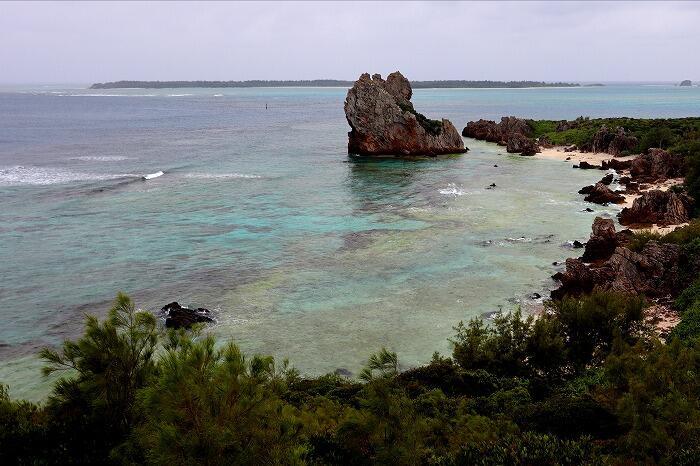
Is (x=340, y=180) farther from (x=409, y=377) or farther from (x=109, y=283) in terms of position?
(x=409, y=377)

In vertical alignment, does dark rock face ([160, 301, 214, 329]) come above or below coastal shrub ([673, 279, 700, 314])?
below

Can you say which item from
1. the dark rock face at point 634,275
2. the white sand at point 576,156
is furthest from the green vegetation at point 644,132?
the dark rock face at point 634,275

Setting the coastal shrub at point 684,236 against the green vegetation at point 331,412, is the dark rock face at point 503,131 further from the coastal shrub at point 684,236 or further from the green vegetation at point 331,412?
the green vegetation at point 331,412

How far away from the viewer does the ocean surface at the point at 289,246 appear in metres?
26.2

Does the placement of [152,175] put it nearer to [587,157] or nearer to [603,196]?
[603,196]

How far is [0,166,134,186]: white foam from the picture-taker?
60.4m

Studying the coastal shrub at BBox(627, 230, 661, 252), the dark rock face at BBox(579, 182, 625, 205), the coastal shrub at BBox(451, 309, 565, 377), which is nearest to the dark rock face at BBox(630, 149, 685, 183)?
the dark rock face at BBox(579, 182, 625, 205)

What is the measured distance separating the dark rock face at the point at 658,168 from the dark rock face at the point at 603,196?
9.43m

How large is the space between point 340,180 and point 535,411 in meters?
51.3

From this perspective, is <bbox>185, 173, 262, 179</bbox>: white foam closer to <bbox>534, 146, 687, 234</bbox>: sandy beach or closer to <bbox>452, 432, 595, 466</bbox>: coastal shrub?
<bbox>534, 146, 687, 234</bbox>: sandy beach

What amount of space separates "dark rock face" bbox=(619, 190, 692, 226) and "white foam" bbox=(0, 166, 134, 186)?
174 ft

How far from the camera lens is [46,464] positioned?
444 inches

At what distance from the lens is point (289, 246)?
129 feet

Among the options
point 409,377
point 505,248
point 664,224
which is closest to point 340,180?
point 505,248
